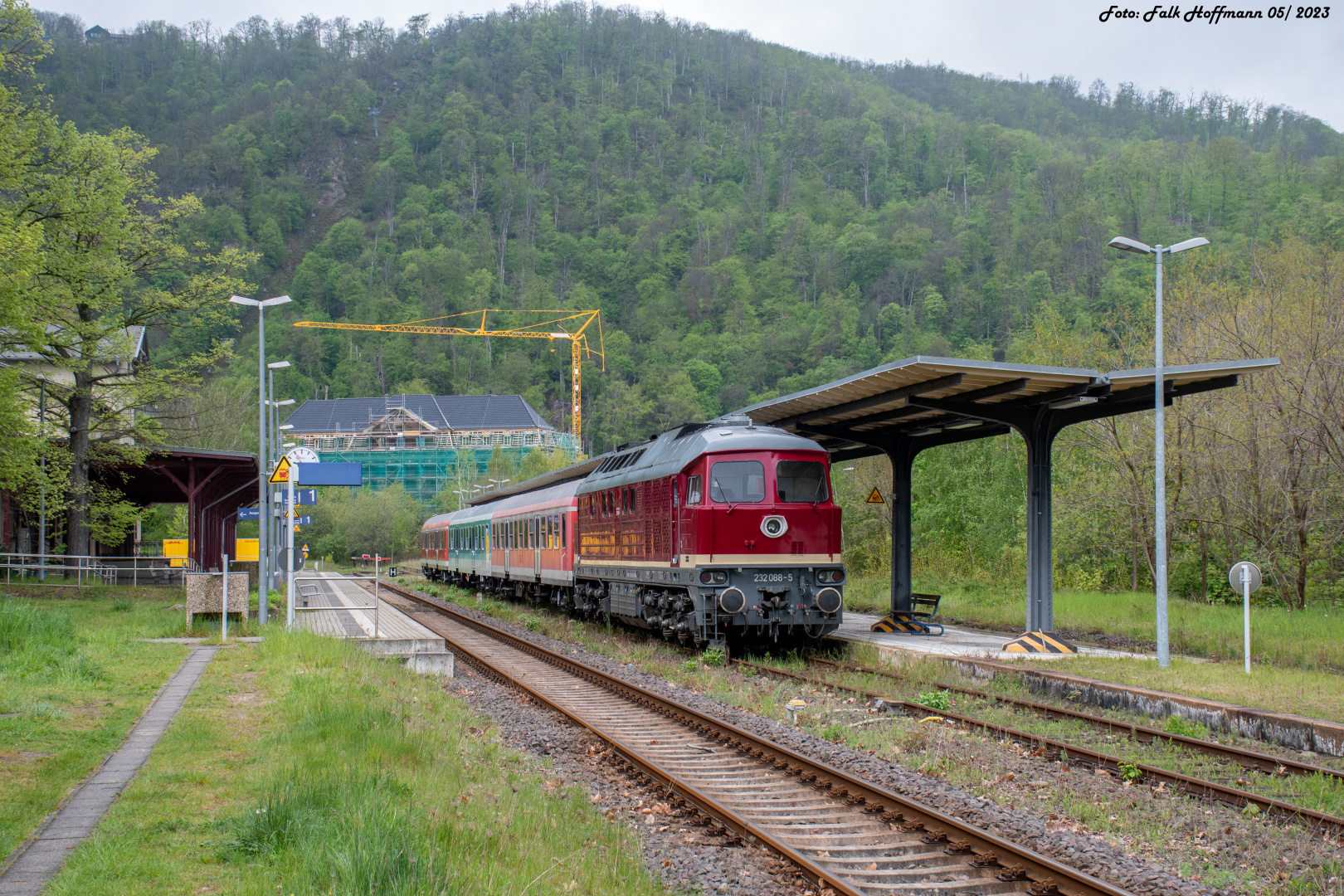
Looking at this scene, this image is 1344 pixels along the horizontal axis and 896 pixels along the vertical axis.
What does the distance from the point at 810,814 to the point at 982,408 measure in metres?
10.4

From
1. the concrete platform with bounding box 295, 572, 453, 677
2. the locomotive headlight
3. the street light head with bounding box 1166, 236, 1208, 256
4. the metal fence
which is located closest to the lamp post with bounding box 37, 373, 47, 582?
the metal fence

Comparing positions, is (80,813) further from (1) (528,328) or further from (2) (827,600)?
(1) (528,328)

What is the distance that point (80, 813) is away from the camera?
22.9 ft

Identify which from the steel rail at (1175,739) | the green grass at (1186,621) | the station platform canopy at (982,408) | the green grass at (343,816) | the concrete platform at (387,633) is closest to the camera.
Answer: the green grass at (343,816)

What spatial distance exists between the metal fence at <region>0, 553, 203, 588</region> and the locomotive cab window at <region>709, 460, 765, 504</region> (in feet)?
63.1

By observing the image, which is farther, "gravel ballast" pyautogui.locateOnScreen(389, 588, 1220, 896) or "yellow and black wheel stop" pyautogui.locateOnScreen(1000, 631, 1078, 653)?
"yellow and black wheel stop" pyautogui.locateOnScreen(1000, 631, 1078, 653)

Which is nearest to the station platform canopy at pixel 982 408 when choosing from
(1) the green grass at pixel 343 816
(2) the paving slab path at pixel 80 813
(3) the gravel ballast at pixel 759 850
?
(3) the gravel ballast at pixel 759 850

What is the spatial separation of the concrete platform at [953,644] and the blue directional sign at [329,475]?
1202 cm

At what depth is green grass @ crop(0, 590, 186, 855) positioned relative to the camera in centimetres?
759

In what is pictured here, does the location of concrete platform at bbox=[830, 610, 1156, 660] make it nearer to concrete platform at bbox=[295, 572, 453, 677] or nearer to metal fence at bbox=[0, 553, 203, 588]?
concrete platform at bbox=[295, 572, 453, 677]

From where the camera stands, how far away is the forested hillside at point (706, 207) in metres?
102

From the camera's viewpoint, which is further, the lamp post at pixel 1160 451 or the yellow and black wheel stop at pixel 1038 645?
the yellow and black wheel stop at pixel 1038 645

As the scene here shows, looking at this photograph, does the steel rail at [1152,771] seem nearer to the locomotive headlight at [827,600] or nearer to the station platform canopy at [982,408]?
the locomotive headlight at [827,600]

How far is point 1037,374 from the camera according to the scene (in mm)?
14820
